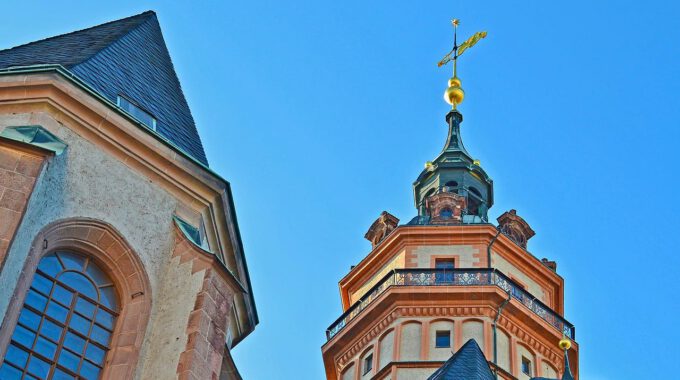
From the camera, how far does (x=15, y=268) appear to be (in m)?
14.1

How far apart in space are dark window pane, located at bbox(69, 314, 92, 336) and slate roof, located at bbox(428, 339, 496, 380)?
6.27 metres

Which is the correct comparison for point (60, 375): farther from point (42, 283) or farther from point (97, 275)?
point (97, 275)

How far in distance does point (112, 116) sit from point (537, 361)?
65.3ft

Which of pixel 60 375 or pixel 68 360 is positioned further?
pixel 68 360

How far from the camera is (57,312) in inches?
581

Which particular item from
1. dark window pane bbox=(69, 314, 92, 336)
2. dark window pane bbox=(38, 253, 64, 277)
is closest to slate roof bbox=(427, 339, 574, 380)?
dark window pane bbox=(69, 314, 92, 336)

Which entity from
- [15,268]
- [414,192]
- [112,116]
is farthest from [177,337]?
[414,192]

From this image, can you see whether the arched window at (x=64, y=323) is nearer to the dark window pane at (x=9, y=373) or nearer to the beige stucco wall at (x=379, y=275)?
the dark window pane at (x=9, y=373)

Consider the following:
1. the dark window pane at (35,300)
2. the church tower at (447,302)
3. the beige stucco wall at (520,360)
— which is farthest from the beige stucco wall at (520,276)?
the dark window pane at (35,300)

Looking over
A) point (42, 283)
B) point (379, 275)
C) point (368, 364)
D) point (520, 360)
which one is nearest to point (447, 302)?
point (520, 360)

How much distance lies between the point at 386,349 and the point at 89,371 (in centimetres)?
1994

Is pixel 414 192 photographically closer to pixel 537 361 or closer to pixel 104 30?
pixel 537 361

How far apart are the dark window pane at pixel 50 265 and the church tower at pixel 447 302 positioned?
1768cm

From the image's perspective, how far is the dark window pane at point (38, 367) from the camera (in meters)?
14.1
